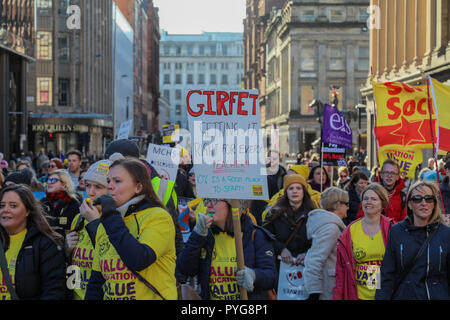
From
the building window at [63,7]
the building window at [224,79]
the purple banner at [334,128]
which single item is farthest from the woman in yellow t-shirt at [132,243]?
the building window at [224,79]

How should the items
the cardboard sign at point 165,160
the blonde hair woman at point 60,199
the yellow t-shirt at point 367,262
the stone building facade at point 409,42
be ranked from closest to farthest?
the yellow t-shirt at point 367,262
the blonde hair woman at point 60,199
the cardboard sign at point 165,160
the stone building facade at point 409,42

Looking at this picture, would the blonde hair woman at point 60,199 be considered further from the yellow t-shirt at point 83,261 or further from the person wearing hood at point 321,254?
the person wearing hood at point 321,254

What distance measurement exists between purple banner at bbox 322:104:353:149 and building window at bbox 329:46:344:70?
4930cm

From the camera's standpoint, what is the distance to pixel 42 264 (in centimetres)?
471

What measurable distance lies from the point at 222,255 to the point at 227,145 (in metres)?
0.88

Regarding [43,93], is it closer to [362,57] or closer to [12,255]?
[362,57]

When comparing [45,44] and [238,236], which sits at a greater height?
[45,44]

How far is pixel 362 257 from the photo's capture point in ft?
19.2

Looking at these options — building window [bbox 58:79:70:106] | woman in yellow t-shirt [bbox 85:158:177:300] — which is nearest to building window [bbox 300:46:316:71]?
building window [bbox 58:79:70:106]

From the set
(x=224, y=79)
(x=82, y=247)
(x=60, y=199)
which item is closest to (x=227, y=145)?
(x=82, y=247)

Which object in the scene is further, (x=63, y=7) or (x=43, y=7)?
(x=63, y=7)

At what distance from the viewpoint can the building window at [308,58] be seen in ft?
199

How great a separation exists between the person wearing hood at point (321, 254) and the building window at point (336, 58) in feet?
183
